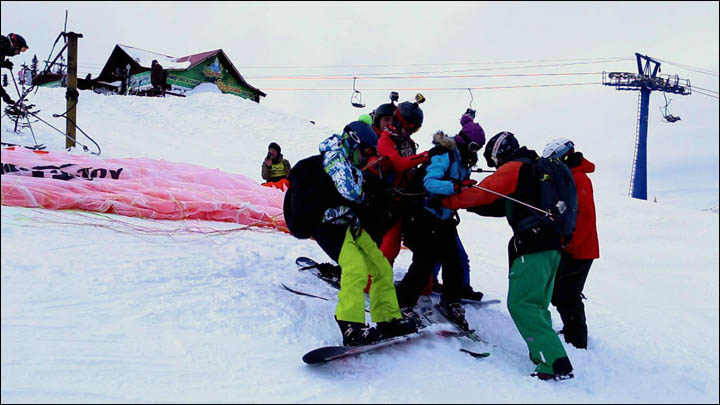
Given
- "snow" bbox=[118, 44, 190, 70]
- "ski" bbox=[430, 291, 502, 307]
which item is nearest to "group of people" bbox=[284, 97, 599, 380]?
"ski" bbox=[430, 291, 502, 307]

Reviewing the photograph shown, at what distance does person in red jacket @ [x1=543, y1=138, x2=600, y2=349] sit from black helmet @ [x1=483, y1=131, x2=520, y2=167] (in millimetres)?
441

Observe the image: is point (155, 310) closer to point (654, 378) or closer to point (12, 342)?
point (12, 342)

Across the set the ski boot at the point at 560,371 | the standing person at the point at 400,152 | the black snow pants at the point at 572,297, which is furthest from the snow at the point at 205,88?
the ski boot at the point at 560,371

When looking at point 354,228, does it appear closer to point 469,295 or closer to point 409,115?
point 409,115

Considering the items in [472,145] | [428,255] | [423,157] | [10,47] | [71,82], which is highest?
[10,47]

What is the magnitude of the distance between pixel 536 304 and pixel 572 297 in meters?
Answer: 0.93

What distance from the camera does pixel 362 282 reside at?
331 centimetres

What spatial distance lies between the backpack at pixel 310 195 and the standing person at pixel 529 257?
959 mm

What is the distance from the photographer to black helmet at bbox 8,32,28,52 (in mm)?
7941

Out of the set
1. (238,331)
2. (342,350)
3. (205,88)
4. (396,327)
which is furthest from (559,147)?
(205,88)

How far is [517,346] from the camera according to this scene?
400cm

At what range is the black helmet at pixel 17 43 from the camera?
794 centimetres

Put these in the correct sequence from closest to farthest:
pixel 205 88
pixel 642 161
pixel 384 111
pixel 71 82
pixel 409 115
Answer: pixel 409 115 < pixel 384 111 < pixel 71 82 < pixel 642 161 < pixel 205 88

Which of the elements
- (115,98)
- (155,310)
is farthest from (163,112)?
(155,310)
